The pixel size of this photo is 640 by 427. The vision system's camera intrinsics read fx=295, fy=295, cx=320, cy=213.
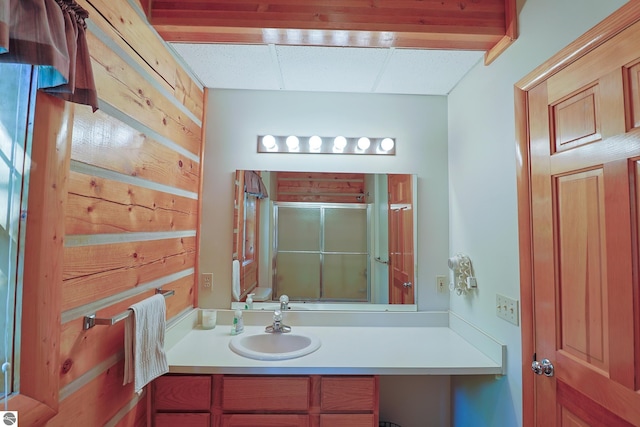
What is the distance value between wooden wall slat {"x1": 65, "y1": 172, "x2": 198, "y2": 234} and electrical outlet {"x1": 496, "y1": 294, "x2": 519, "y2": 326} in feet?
5.75

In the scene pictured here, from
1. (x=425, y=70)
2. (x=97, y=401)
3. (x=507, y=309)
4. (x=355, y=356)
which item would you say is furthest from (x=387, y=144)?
(x=97, y=401)

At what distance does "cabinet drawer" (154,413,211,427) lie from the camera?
1.45 metres

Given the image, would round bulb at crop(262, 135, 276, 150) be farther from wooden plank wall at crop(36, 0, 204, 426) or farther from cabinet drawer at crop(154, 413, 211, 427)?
cabinet drawer at crop(154, 413, 211, 427)

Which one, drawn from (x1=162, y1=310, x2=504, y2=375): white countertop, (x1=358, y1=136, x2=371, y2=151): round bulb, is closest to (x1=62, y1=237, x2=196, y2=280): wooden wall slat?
(x1=162, y1=310, x2=504, y2=375): white countertop

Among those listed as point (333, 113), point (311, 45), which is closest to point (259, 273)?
point (333, 113)

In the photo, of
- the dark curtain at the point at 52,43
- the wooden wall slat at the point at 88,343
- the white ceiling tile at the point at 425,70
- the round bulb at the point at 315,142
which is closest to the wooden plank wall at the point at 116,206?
the wooden wall slat at the point at 88,343

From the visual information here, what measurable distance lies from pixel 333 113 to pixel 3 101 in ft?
5.55

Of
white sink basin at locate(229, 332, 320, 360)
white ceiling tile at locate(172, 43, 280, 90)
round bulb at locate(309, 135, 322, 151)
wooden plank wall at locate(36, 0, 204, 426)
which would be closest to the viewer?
wooden plank wall at locate(36, 0, 204, 426)

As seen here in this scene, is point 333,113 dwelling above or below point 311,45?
below

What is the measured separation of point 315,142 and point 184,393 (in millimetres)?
1670

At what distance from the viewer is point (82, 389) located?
3.35 feet

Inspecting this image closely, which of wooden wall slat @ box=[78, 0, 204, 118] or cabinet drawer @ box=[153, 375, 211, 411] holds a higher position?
wooden wall slat @ box=[78, 0, 204, 118]

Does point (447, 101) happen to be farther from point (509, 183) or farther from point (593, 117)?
point (593, 117)

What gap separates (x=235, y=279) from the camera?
2045 mm
